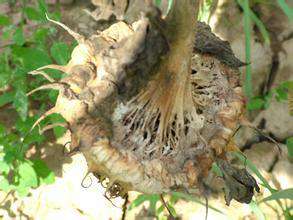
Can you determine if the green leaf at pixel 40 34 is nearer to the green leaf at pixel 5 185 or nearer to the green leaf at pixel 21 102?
the green leaf at pixel 21 102

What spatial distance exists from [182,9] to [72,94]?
10.1 inches

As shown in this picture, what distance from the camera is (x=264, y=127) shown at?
6.20 feet

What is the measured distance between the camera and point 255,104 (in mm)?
1818

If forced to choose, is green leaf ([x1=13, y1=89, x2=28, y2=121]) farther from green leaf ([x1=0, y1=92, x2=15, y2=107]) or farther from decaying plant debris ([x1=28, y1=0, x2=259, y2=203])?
decaying plant debris ([x1=28, y1=0, x2=259, y2=203])

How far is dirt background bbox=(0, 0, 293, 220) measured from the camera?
1736 mm

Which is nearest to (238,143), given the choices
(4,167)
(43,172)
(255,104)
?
(255,104)

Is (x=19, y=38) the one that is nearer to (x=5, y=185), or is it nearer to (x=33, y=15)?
(x=33, y=15)

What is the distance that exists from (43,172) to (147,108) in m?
0.78

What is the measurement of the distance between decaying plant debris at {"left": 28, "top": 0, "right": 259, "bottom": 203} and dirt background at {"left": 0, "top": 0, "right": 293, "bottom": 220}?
0.65m

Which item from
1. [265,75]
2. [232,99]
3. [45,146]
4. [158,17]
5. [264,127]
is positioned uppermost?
[158,17]

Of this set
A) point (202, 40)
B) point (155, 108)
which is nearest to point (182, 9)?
point (155, 108)

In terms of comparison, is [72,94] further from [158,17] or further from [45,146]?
[45,146]

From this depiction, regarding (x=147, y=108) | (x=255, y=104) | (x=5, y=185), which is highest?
(x=147, y=108)

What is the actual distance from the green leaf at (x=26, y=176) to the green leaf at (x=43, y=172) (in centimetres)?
6
